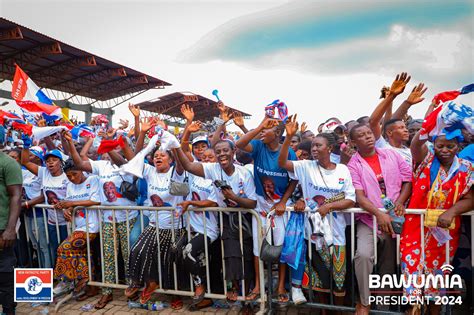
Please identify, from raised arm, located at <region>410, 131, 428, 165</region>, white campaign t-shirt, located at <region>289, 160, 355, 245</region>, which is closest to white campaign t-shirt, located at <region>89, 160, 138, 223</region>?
white campaign t-shirt, located at <region>289, 160, 355, 245</region>

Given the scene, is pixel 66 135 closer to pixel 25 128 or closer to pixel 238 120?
pixel 25 128

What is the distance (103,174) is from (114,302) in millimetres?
1648

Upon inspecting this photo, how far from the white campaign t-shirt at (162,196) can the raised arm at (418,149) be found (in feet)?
8.47

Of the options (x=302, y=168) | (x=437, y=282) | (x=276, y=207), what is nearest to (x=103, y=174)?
(x=276, y=207)

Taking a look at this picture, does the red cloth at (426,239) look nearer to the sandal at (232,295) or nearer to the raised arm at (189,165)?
the sandal at (232,295)

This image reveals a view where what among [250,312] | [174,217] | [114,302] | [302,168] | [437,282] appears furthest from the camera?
[114,302]

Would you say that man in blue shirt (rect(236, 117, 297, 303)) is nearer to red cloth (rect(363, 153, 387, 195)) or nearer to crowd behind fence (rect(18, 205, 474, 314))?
crowd behind fence (rect(18, 205, 474, 314))

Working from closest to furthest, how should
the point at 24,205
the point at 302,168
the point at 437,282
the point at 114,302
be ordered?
the point at 437,282 → the point at 302,168 → the point at 114,302 → the point at 24,205

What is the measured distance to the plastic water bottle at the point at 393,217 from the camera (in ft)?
8.70

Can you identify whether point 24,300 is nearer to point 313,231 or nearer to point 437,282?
point 313,231

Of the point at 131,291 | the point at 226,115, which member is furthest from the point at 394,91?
the point at 131,291

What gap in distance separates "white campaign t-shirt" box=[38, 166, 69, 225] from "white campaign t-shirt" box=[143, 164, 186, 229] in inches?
51.4

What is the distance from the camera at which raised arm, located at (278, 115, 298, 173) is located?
9.43ft

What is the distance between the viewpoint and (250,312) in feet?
10.7
